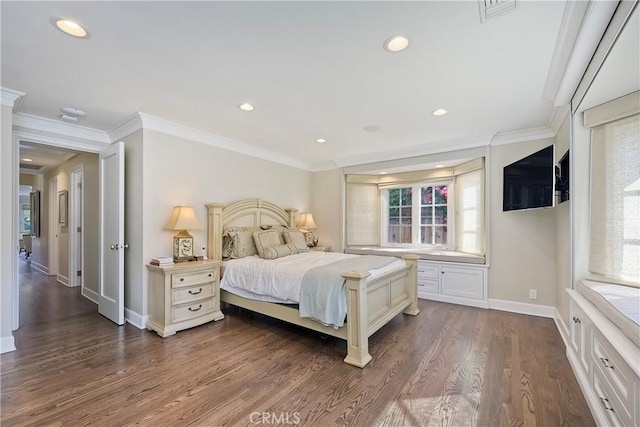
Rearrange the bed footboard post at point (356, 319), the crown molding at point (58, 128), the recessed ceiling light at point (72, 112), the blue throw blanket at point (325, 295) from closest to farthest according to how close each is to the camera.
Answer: the bed footboard post at point (356, 319)
the blue throw blanket at point (325, 295)
the recessed ceiling light at point (72, 112)
the crown molding at point (58, 128)

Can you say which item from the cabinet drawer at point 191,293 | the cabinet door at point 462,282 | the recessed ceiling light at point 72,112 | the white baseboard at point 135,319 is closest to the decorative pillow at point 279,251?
the cabinet drawer at point 191,293

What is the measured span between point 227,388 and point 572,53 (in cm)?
329

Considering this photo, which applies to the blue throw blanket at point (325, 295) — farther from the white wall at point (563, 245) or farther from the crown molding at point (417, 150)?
the crown molding at point (417, 150)

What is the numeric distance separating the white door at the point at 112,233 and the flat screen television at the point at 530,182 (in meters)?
4.42

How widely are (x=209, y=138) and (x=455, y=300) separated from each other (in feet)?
13.4

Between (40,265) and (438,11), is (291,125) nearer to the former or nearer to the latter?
(438,11)

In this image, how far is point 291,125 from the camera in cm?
339

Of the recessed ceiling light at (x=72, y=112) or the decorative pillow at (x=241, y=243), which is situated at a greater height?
the recessed ceiling light at (x=72, y=112)

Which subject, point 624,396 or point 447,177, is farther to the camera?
point 447,177

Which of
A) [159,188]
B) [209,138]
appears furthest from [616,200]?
[159,188]

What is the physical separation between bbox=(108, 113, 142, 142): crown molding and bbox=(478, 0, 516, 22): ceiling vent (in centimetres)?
323

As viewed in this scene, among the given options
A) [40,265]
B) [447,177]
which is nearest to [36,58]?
[447,177]

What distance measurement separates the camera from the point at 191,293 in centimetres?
311

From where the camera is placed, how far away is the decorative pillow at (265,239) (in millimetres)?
3750
